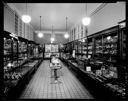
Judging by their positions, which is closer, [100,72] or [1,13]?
[1,13]

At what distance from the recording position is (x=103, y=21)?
19.2 feet

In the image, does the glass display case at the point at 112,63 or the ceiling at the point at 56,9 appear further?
the ceiling at the point at 56,9

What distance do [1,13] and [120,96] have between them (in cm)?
305

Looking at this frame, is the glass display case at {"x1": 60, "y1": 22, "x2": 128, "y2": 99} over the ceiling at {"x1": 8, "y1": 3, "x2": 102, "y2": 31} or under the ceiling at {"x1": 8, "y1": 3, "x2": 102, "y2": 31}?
under

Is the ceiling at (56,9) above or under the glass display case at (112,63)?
above

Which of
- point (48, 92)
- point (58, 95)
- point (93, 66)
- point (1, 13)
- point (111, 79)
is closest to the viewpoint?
point (1, 13)

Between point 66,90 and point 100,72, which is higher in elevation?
point 100,72

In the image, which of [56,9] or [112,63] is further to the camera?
[56,9]

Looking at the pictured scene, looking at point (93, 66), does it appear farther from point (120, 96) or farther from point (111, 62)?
point (120, 96)

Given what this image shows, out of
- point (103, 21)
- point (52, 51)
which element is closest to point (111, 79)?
point (103, 21)

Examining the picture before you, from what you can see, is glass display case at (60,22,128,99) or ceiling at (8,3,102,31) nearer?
glass display case at (60,22,128,99)

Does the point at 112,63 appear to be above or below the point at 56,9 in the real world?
below

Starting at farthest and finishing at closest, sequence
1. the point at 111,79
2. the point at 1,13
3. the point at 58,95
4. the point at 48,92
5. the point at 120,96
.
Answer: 1. the point at 48,92
2. the point at 58,95
3. the point at 111,79
4. the point at 120,96
5. the point at 1,13

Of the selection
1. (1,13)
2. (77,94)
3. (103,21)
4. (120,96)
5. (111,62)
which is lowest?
(77,94)
